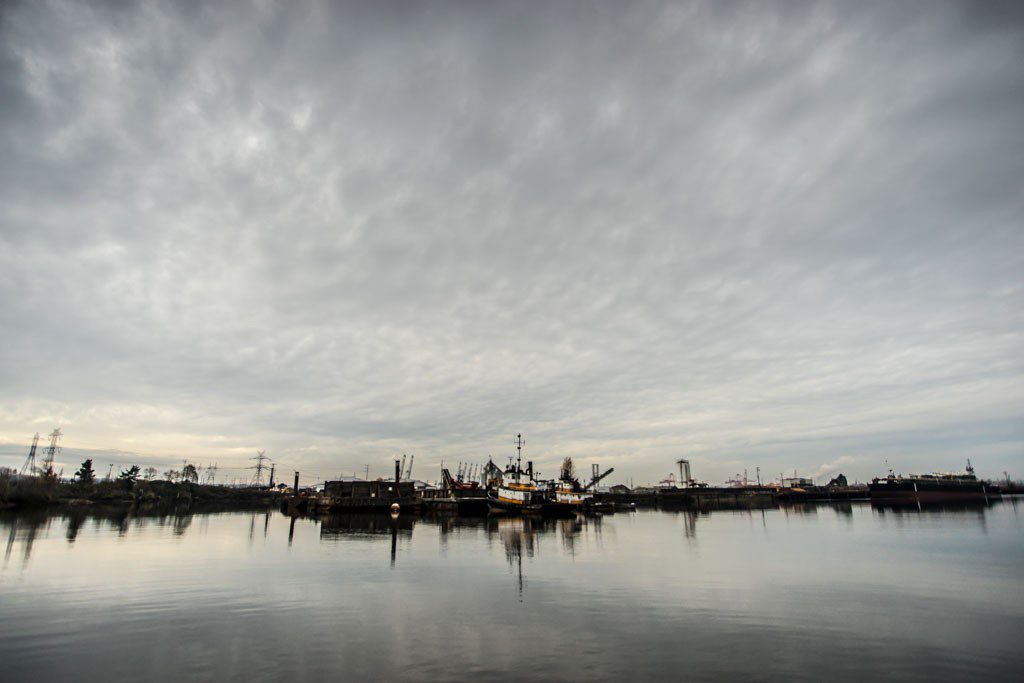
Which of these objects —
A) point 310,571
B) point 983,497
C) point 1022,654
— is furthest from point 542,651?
point 983,497

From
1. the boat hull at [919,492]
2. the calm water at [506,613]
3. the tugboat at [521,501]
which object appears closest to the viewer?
the calm water at [506,613]

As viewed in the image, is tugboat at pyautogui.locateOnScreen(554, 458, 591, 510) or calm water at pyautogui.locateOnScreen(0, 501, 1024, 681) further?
tugboat at pyautogui.locateOnScreen(554, 458, 591, 510)

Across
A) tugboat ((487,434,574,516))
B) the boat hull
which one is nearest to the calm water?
tugboat ((487,434,574,516))

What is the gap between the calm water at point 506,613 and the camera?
570 inches

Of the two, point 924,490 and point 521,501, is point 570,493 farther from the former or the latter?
point 924,490

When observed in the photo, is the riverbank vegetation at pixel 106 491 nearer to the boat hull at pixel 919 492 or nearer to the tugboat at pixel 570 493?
the tugboat at pixel 570 493

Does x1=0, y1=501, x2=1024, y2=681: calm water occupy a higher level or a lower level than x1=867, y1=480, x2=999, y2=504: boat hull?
higher

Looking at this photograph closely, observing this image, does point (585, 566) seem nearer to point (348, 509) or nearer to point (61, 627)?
point (61, 627)

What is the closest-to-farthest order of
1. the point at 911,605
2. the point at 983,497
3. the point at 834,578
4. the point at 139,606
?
the point at 139,606, the point at 911,605, the point at 834,578, the point at 983,497

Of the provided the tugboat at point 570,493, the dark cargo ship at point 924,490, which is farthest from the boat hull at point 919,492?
the tugboat at point 570,493

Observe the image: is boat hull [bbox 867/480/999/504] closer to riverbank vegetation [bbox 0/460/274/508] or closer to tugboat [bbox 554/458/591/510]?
tugboat [bbox 554/458/591/510]

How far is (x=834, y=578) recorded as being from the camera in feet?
97.5

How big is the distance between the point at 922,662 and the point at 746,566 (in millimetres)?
20638

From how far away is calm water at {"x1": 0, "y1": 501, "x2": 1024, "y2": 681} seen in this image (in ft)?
47.5
